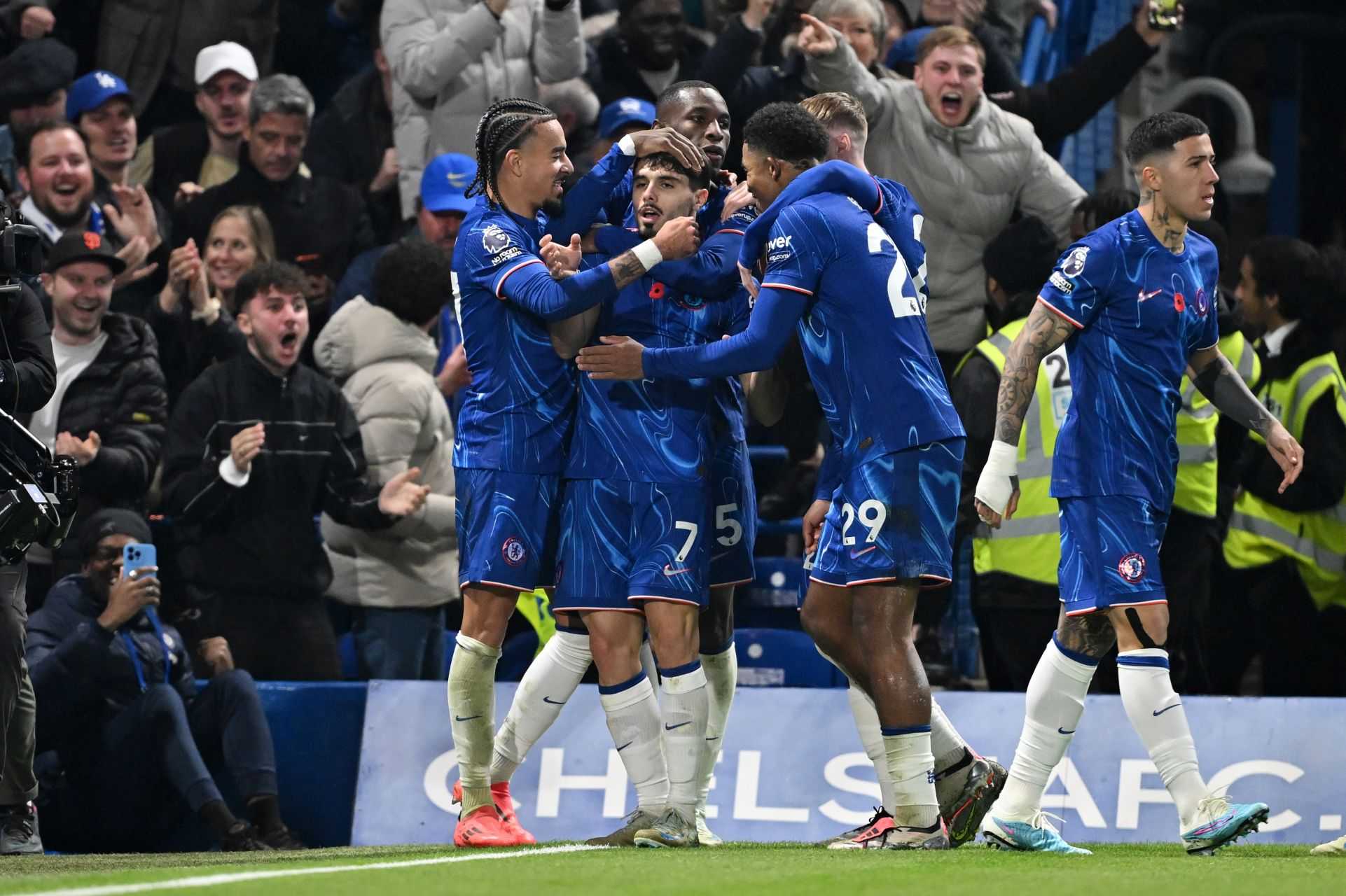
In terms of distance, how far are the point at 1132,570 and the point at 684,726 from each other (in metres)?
1.54

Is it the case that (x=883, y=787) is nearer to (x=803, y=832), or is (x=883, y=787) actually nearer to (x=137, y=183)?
(x=803, y=832)

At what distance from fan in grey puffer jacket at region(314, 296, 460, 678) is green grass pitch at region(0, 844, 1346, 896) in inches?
98.6

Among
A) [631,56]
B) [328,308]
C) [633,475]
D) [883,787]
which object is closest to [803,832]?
[883,787]

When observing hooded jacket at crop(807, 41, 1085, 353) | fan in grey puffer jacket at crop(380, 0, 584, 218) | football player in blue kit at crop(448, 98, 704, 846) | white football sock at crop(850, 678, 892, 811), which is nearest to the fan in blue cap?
fan in grey puffer jacket at crop(380, 0, 584, 218)

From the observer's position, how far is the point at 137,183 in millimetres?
11336

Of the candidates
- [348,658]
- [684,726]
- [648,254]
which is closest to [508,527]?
[684,726]

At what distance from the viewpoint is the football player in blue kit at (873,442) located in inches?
261

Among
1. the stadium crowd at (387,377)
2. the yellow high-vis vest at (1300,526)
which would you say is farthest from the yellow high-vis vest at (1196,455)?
the yellow high-vis vest at (1300,526)

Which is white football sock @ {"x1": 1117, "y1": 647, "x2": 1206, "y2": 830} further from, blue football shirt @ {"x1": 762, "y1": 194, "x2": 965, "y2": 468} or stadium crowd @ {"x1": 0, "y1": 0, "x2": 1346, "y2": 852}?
stadium crowd @ {"x1": 0, "y1": 0, "x2": 1346, "y2": 852}

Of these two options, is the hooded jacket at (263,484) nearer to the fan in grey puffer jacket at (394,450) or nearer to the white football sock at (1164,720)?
the fan in grey puffer jacket at (394,450)

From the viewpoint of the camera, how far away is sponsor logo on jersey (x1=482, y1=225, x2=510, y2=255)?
7.14 meters

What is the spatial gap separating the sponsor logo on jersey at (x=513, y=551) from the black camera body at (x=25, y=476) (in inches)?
58.2

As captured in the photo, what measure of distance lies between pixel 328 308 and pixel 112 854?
136 inches

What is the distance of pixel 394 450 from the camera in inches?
382
